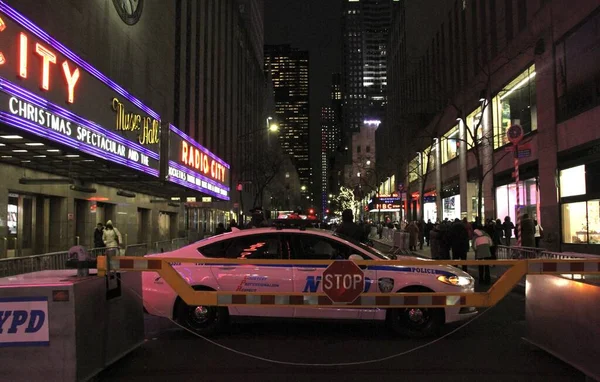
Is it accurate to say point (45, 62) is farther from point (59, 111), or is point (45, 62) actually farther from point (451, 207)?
point (451, 207)

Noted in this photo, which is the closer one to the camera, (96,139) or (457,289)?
(457,289)

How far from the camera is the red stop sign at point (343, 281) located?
242 inches

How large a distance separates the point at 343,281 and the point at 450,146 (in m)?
37.2

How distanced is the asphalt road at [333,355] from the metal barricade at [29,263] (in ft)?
13.8

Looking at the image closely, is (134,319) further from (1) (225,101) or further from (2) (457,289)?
(1) (225,101)

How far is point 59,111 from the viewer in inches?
522

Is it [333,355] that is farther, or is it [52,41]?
[52,41]

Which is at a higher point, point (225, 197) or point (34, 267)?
point (225, 197)

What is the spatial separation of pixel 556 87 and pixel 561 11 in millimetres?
3024

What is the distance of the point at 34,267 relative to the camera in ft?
39.1

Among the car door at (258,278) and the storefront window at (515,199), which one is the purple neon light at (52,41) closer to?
the car door at (258,278)

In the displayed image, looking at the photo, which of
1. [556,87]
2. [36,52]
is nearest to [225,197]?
[556,87]

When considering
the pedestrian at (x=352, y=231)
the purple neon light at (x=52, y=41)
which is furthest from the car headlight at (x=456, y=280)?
the purple neon light at (x=52, y=41)

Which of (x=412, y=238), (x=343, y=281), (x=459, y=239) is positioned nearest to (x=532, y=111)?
(x=412, y=238)
